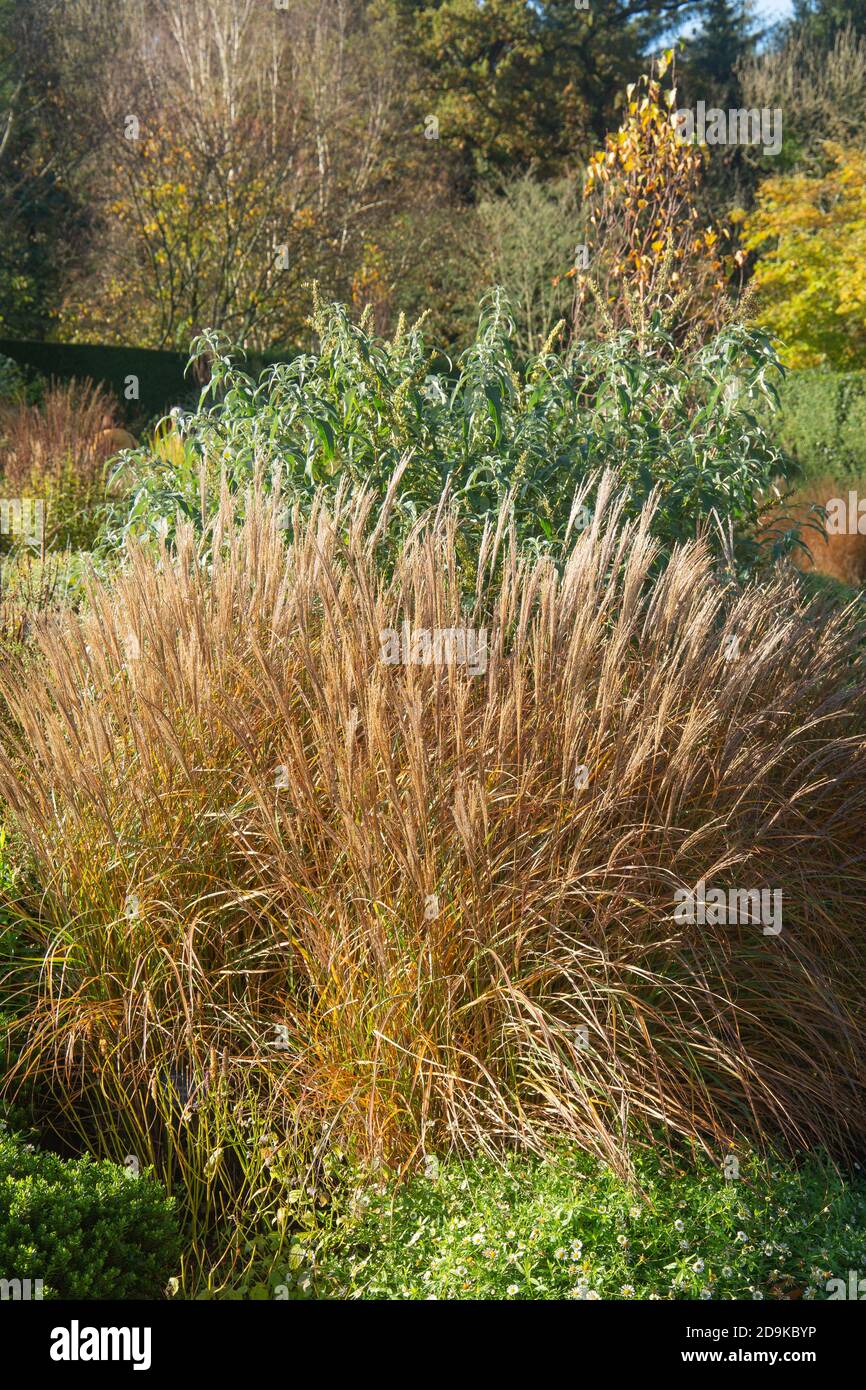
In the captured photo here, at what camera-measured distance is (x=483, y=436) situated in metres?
4.37

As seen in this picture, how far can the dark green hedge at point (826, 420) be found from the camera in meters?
15.1

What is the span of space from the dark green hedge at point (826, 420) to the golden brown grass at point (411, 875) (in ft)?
42.5

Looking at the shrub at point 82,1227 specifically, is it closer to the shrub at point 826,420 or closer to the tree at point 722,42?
the shrub at point 826,420

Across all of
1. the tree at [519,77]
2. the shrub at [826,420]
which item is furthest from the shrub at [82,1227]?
the tree at [519,77]

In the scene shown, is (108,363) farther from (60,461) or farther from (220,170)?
(60,461)

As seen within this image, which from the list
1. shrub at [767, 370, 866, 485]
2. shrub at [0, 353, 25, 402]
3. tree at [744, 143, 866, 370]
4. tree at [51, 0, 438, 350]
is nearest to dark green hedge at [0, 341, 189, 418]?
tree at [51, 0, 438, 350]

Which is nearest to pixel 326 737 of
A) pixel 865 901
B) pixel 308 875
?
pixel 308 875

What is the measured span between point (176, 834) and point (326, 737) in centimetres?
50

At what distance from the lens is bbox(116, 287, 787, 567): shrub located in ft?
13.6

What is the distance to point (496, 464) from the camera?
398cm

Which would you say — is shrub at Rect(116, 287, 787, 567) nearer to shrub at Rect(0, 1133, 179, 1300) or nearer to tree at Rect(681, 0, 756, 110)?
shrub at Rect(0, 1133, 179, 1300)

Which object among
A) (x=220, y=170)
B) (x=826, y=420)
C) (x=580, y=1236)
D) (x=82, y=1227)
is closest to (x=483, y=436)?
(x=580, y=1236)

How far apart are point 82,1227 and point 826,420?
14.8 m

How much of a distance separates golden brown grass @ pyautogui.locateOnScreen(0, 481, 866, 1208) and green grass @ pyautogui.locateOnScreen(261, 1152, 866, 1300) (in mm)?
104
